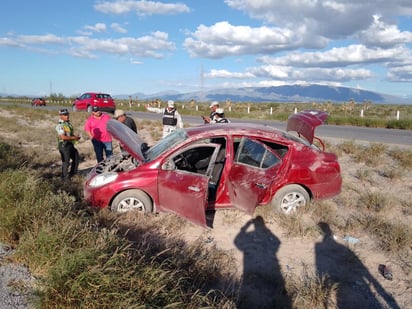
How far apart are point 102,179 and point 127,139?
0.74 metres

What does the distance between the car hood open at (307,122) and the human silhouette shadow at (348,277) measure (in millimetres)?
1882

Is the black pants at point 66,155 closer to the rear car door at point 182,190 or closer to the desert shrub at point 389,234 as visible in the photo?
the rear car door at point 182,190

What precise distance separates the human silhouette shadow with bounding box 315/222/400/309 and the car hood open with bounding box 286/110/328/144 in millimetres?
1882

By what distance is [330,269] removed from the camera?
174 inches

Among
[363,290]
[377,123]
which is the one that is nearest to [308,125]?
[363,290]

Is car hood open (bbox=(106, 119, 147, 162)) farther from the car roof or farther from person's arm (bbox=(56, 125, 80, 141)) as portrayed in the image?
person's arm (bbox=(56, 125, 80, 141))

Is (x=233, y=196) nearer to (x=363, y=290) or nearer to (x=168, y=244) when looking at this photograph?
(x=168, y=244)

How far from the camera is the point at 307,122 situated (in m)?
6.42

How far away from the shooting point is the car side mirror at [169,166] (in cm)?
550

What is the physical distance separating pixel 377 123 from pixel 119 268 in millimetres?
23271

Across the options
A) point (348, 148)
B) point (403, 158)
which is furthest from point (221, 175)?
point (348, 148)

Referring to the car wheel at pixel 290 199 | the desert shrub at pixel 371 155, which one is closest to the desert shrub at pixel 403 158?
the desert shrub at pixel 371 155

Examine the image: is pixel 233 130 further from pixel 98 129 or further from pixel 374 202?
pixel 98 129

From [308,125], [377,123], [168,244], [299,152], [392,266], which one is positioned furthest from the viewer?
[377,123]
